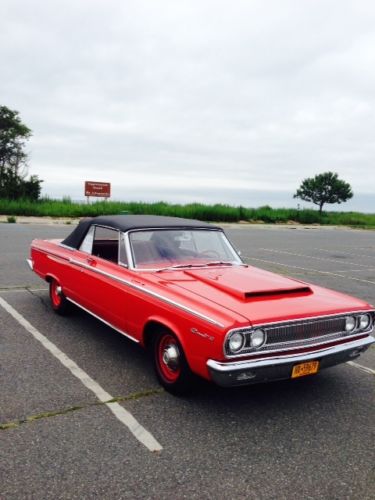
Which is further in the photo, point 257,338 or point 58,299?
point 58,299

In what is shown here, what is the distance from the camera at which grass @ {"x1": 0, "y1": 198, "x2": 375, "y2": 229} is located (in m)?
29.6

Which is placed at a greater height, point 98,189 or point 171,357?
point 98,189

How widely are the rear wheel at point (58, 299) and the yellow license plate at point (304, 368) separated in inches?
136

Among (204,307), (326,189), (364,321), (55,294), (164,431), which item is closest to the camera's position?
(164,431)

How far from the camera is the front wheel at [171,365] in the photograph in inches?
146

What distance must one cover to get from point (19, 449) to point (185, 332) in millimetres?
1399

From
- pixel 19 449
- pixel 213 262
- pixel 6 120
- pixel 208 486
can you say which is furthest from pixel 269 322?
pixel 6 120

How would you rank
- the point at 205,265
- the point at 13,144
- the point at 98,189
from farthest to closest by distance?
1. the point at 13,144
2. the point at 98,189
3. the point at 205,265

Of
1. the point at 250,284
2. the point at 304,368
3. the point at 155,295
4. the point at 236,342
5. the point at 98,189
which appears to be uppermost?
the point at 98,189

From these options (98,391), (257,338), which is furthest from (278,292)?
(98,391)

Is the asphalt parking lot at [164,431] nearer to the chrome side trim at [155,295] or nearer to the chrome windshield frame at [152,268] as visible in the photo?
the chrome side trim at [155,295]

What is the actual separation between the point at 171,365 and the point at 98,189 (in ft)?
105

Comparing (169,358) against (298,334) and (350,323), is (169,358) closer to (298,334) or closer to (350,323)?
(298,334)

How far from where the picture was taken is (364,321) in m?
4.09
